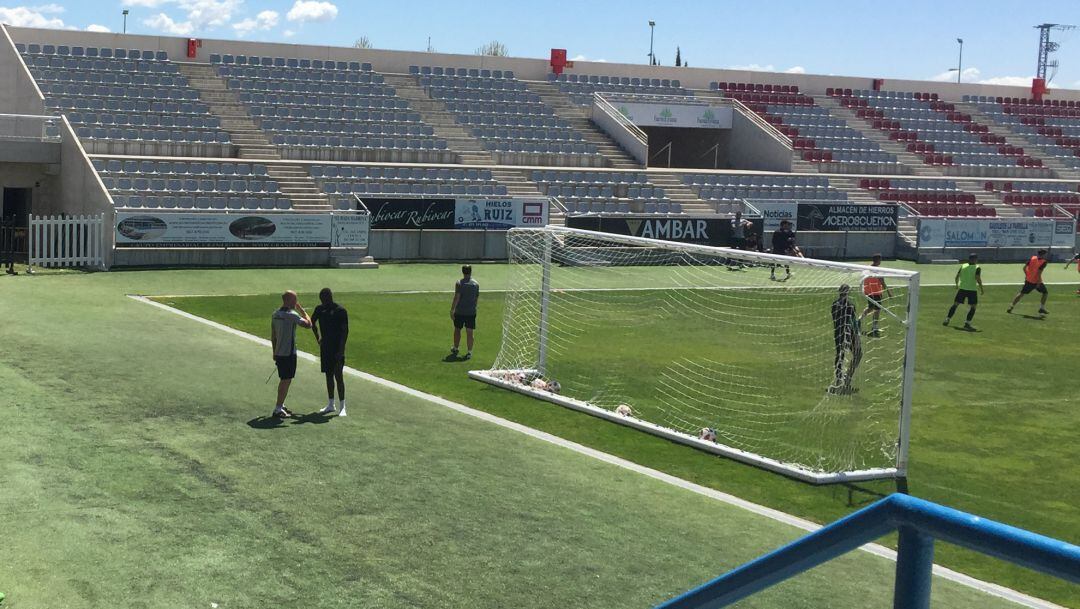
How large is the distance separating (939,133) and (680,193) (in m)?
20.6

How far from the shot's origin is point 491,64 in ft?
182

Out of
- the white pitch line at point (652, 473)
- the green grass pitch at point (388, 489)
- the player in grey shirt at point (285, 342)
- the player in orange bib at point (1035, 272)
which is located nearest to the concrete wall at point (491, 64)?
the green grass pitch at point (388, 489)

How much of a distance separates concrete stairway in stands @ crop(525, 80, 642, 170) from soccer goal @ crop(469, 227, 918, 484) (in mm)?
19792

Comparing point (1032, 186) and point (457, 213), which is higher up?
point (1032, 186)

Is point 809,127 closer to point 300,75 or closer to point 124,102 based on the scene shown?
point 300,75

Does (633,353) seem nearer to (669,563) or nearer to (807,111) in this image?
(669,563)

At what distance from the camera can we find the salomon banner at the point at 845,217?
43.4 meters

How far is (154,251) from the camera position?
107 feet

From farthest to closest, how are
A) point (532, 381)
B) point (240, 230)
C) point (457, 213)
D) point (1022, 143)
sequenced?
point (1022, 143)
point (457, 213)
point (240, 230)
point (532, 381)

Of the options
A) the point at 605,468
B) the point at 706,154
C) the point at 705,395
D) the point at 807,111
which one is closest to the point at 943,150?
the point at 807,111

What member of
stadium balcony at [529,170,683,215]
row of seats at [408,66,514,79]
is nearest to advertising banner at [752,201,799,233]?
stadium balcony at [529,170,683,215]

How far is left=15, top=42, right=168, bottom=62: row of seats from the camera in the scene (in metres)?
44.2

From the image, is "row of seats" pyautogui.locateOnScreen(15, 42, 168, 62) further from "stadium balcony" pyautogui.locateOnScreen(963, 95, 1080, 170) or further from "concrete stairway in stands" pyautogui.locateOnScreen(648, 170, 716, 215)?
"stadium balcony" pyautogui.locateOnScreen(963, 95, 1080, 170)

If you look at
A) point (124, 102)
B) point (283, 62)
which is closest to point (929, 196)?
point (283, 62)
